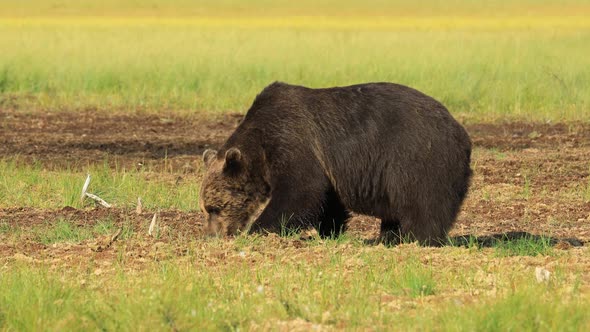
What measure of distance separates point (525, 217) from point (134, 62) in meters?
15.0

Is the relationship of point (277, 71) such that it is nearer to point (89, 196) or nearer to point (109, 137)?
point (109, 137)

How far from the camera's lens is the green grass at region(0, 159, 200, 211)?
1038 centimetres

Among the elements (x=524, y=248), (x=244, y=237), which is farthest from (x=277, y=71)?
(x=524, y=248)

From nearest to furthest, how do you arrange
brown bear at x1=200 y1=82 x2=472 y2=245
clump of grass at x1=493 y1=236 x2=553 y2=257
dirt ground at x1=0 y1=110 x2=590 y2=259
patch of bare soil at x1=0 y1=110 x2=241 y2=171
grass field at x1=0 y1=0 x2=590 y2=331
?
grass field at x1=0 y1=0 x2=590 y2=331 → clump of grass at x1=493 y1=236 x2=553 y2=257 → brown bear at x1=200 y1=82 x2=472 y2=245 → dirt ground at x1=0 y1=110 x2=590 y2=259 → patch of bare soil at x1=0 y1=110 x2=241 y2=171

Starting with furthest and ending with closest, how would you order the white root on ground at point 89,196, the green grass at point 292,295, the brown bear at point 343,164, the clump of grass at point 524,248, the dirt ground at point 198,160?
the white root on ground at point 89,196 → the dirt ground at point 198,160 → the brown bear at point 343,164 → the clump of grass at point 524,248 → the green grass at point 292,295

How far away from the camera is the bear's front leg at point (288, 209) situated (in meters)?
8.00

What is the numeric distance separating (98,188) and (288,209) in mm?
3563

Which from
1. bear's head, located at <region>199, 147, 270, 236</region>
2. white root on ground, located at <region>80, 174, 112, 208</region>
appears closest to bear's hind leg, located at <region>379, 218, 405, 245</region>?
bear's head, located at <region>199, 147, 270, 236</region>

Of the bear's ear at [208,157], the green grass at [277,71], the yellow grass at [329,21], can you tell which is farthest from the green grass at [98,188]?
the yellow grass at [329,21]

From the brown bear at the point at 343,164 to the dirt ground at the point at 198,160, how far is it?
57 cm

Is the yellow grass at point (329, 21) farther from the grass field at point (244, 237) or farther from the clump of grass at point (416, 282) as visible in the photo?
the clump of grass at point (416, 282)

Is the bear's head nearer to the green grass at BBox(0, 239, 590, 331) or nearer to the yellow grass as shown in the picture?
the green grass at BBox(0, 239, 590, 331)

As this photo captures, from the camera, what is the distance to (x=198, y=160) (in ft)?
44.3

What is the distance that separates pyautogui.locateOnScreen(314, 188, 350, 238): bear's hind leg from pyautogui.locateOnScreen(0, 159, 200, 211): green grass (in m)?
1.90
